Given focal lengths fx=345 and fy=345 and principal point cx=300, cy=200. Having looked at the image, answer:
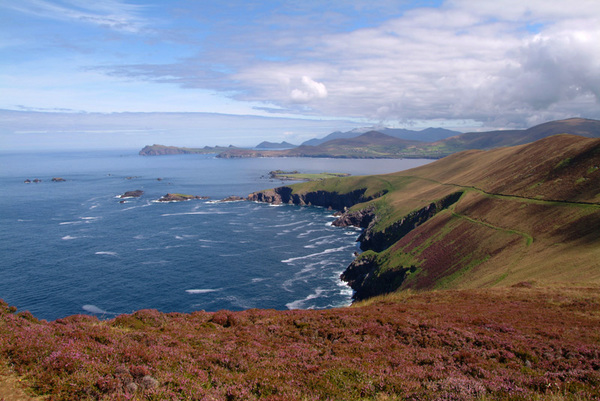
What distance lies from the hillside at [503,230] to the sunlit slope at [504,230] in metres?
0.20

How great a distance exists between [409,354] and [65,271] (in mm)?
99608

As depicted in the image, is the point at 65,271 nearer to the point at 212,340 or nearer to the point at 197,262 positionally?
the point at 197,262

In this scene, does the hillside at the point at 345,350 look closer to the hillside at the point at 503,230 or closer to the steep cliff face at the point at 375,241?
the hillside at the point at 503,230

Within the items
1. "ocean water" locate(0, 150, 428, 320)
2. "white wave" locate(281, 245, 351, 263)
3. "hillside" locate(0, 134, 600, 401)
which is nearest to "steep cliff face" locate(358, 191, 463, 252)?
"ocean water" locate(0, 150, 428, 320)

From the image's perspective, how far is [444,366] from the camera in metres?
17.2

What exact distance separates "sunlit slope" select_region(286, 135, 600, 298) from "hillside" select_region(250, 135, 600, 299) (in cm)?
20

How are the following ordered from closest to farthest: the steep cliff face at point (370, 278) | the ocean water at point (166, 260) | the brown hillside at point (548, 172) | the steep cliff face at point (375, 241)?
the ocean water at point (166, 260)
the steep cliff face at point (370, 278)
the brown hillside at point (548, 172)
the steep cliff face at point (375, 241)

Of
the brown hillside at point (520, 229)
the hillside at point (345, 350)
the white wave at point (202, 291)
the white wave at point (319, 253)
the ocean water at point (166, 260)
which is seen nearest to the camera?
the hillside at point (345, 350)

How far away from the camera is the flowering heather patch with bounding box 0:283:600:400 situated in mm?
13250

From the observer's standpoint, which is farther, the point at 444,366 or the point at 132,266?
the point at 132,266

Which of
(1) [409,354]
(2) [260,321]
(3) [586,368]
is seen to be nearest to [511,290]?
(3) [586,368]

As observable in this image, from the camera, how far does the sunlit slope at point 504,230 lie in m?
52.5

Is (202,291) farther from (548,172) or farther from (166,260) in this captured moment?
(548,172)

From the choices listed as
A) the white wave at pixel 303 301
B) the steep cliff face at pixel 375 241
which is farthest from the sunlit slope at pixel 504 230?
the white wave at pixel 303 301
